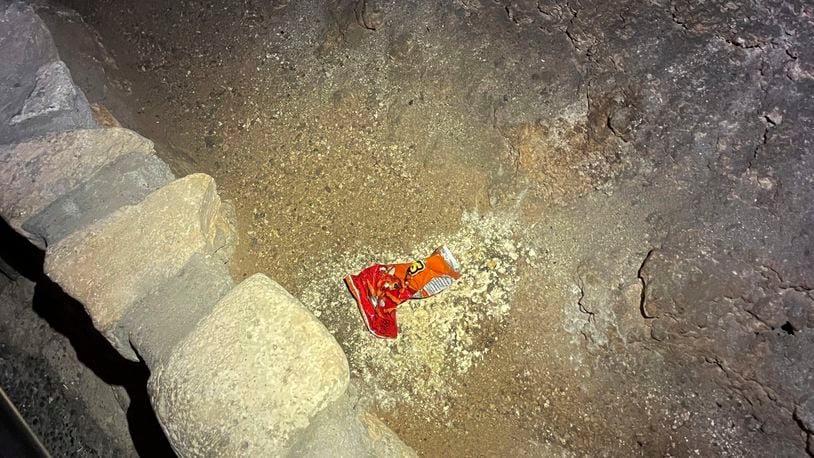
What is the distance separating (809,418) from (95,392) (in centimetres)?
312

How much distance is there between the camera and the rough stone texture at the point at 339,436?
1638 mm

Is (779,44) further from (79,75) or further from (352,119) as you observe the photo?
(79,75)

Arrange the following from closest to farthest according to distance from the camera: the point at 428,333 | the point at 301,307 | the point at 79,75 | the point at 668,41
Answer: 1. the point at 301,307
2. the point at 668,41
3. the point at 428,333
4. the point at 79,75

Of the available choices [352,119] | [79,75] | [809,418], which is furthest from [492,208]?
[79,75]

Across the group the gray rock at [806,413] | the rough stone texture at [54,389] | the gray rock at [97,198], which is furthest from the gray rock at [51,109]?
the gray rock at [806,413]

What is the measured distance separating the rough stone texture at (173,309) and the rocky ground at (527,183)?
57 centimetres

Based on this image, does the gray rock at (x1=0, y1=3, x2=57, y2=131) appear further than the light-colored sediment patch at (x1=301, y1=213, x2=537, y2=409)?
No

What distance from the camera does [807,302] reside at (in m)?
1.79

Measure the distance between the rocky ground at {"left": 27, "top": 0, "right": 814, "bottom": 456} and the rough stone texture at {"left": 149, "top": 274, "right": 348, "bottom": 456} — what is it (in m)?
0.66

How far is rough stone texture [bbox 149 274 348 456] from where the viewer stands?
160cm

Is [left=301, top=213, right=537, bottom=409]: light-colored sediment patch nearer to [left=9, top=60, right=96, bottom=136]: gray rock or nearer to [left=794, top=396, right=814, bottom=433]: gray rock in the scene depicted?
[left=794, top=396, right=814, bottom=433]: gray rock

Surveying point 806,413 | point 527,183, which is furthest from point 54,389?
point 806,413

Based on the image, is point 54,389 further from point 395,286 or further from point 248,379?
point 395,286

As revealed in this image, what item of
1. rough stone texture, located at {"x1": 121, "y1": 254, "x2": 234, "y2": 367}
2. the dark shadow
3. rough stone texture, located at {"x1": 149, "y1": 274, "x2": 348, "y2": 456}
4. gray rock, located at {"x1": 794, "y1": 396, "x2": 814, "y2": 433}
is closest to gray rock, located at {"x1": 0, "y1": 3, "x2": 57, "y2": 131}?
the dark shadow
